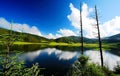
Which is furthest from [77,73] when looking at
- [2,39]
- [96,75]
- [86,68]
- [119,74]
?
[2,39]

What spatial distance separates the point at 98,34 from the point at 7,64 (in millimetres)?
19074

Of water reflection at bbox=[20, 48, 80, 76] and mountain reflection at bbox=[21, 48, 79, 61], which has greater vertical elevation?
mountain reflection at bbox=[21, 48, 79, 61]

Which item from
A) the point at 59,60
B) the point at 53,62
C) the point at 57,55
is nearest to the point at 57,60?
the point at 59,60

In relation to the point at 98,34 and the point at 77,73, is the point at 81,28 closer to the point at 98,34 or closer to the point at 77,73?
the point at 98,34

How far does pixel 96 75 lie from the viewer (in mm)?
12781

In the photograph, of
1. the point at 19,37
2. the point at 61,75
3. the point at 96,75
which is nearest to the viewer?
the point at 19,37

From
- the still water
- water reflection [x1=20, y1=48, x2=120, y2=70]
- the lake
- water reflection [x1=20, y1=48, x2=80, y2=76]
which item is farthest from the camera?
water reflection [x1=20, y1=48, x2=120, y2=70]

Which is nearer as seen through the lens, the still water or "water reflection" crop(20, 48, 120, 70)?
the still water

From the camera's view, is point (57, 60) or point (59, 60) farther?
point (57, 60)

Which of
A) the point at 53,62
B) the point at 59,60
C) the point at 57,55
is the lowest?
the point at 53,62

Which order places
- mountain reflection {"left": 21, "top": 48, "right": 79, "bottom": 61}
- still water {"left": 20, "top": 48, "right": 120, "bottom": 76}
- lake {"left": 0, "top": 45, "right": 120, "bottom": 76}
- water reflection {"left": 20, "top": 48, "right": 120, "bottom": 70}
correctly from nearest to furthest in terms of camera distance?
lake {"left": 0, "top": 45, "right": 120, "bottom": 76}
still water {"left": 20, "top": 48, "right": 120, "bottom": 76}
water reflection {"left": 20, "top": 48, "right": 120, "bottom": 70}
mountain reflection {"left": 21, "top": 48, "right": 79, "bottom": 61}

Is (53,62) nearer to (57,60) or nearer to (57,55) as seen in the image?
(57,60)

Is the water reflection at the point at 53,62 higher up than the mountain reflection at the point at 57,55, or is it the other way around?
the mountain reflection at the point at 57,55

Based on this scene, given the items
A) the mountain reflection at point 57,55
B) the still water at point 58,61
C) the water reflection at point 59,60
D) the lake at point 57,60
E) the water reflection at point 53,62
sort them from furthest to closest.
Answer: the mountain reflection at point 57,55, the water reflection at point 59,60, the still water at point 58,61, the lake at point 57,60, the water reflection at point 53,62
